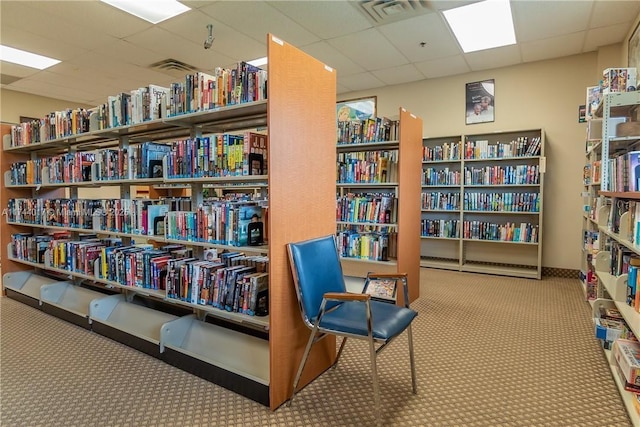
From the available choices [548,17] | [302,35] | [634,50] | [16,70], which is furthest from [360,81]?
[16,70]

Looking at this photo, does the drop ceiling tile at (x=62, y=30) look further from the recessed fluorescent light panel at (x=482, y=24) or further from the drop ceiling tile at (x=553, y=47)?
the drop ceiling tile at (x=553, y=47)

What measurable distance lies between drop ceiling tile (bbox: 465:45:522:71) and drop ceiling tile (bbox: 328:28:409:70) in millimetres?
925

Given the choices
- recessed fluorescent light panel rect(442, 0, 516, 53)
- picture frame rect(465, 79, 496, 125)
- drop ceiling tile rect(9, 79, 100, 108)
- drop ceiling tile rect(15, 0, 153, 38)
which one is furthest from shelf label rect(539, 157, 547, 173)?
drop ceiling tile rect(9, 79, 100, 108)

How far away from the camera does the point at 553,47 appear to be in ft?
14.9

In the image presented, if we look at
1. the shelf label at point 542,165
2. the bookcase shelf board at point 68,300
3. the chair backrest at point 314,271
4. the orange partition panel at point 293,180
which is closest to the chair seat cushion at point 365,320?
the chair backrest at point 314,271

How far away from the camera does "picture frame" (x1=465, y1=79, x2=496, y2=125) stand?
17.7ft

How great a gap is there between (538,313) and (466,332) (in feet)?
3.32

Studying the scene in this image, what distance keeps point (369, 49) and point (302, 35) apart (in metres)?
0.94

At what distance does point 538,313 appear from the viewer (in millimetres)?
3584

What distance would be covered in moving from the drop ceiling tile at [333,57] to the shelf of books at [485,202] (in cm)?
169

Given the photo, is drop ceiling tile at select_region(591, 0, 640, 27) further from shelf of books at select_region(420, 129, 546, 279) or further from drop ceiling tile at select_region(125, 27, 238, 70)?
drop ceiling tile at select_region(125, 27, 238, 70)

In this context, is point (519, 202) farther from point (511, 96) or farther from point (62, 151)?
point (62, 151)

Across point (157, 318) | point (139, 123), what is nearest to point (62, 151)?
point (139, 123)

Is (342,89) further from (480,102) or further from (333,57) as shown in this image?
(480,102)
